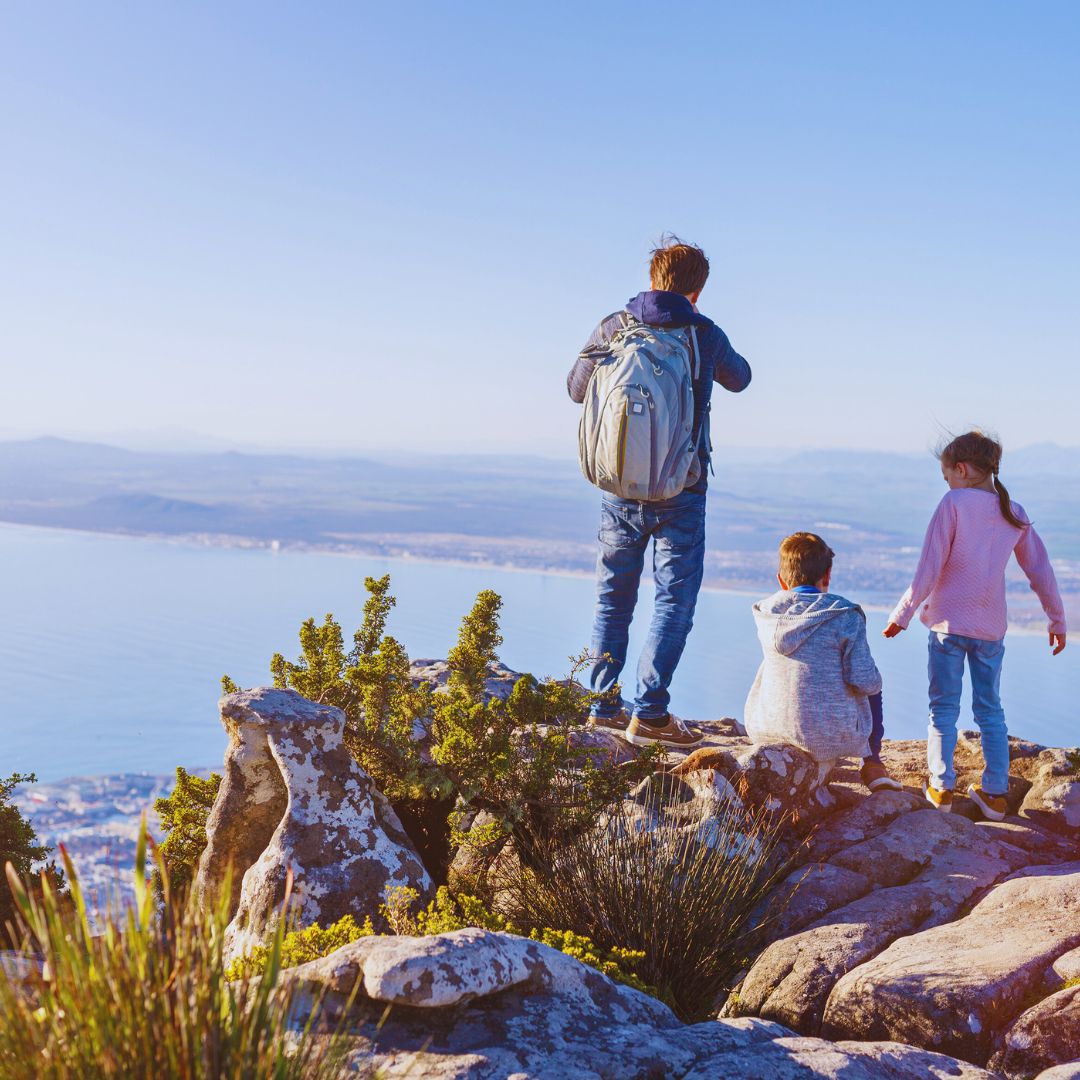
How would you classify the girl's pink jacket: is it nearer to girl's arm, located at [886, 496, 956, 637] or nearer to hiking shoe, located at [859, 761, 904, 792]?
girl's arm, located at [886, 496, 956, 637]

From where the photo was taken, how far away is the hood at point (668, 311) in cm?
594

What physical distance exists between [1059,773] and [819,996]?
2938 millimetres

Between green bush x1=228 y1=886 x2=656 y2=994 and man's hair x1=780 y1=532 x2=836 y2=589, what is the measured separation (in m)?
2.37

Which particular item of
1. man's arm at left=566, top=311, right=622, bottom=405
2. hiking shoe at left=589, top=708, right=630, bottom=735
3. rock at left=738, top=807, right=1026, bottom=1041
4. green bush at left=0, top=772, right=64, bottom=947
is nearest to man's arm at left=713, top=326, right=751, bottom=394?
man's arm at left=566, top=311, right=622, bottom=405

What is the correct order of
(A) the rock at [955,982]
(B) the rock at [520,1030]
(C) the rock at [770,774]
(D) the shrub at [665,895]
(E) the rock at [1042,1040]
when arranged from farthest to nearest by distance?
(C) the rock at [770,774] < (D) the shrub at [665,895] < (A) the rock at [955,982] < (E) the rock at [1042,1040] < (B) the rock at [520,1030]

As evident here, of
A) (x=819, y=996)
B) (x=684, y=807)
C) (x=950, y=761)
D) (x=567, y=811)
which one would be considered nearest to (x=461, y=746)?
(x=567, y=811)

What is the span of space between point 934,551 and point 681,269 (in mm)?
2173

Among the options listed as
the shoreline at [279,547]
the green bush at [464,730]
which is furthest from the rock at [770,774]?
the shoreline at [279,547]

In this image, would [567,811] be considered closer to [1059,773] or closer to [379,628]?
[379,628]

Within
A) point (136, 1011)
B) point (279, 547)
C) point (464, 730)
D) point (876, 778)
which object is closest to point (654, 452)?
point (464, 730)

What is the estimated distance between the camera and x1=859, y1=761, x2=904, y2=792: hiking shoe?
19.5 ft

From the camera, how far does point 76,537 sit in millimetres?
143250

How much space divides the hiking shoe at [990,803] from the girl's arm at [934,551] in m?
1.04

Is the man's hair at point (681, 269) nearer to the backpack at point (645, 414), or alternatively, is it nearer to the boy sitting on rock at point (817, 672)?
the backpack at point (645, 414)
